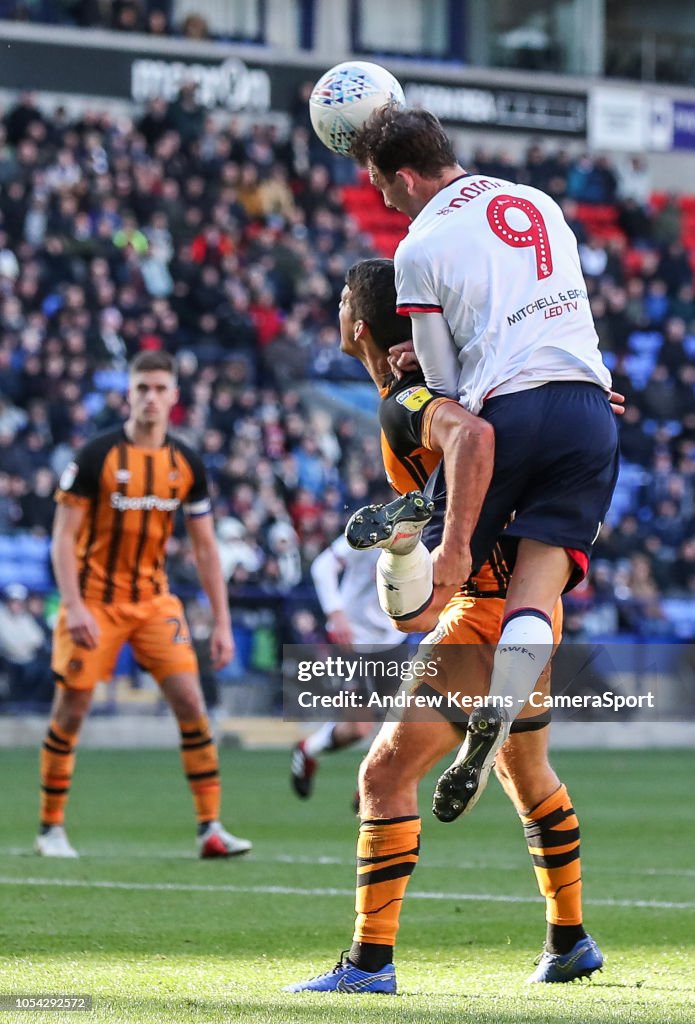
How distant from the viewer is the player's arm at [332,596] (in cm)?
1131

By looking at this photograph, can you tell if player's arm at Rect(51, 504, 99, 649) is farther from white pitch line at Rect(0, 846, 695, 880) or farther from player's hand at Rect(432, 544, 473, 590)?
player's hand at Rect(432, 544, 473, 590)

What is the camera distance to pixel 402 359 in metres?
5.03

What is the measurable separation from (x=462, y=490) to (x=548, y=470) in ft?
1.03

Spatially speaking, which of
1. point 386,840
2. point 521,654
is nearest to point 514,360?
point 521,654

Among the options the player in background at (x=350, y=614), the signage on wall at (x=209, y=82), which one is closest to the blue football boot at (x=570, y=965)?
the player in background at (x=350, y=614)

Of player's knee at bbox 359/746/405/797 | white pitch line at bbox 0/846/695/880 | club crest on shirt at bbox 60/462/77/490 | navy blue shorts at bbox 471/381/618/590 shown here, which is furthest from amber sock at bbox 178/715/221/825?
navy blue shorts at bbox 471/381/618/590

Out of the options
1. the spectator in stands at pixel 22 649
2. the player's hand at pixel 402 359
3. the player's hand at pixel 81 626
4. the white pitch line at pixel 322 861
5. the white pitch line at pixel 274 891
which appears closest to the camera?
the player's hand at pixel 402 359

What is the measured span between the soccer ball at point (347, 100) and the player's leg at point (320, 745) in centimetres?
605

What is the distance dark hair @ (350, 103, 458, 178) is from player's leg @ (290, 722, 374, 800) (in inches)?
254

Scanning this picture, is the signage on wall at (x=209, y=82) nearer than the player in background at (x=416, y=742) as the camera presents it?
No

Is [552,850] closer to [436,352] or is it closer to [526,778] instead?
[526,778]

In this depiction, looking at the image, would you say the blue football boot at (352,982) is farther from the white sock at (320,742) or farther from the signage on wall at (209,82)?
the signage on wall at (209,82)

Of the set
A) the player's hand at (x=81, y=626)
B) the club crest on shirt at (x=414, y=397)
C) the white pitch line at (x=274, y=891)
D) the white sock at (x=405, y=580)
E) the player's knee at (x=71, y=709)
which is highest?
the club crest on shirt at (x=414, y=397)

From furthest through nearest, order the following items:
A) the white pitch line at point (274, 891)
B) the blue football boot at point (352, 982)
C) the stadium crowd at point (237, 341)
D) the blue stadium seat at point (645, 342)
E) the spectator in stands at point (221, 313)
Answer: the blue stadium seat at point (645, 342) → the spectator in stands at point (221, 313) → the stadium crowd at point (237, 341) → the white pitch line at point (274, 891) → the blue football boot at point (352, 982)
